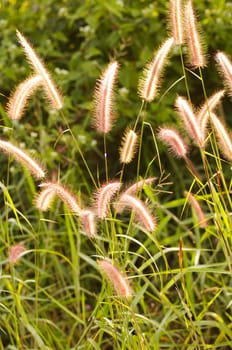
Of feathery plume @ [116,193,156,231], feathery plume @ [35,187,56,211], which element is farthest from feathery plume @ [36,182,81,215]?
feathery plume @ [116,193,156,231]

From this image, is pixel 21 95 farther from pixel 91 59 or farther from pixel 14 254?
pixel 91 59

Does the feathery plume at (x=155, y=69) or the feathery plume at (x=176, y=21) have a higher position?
the feathery plume at (x=176, y=21)

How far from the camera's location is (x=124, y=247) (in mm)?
2734

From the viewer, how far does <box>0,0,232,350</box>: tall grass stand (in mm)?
2494

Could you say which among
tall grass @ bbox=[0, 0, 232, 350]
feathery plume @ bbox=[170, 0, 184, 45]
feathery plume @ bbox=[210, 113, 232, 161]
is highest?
feathery plume @ bbox=[170, 0, 184, 45]

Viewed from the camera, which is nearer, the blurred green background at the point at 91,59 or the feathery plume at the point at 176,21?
the feathery plume at the point at 176,21

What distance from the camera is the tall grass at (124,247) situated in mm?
2494

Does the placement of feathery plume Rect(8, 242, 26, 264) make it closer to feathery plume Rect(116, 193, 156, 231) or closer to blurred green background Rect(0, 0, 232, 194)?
feathery plume Rect(116, 193, 156, 231)

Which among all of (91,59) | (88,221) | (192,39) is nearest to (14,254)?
(88,221)

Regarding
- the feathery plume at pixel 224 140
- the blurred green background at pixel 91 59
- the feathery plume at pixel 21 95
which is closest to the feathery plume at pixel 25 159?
the feathery plume at pixel 21 95

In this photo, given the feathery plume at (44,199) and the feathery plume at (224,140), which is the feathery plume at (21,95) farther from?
the feathery plume at (224,140)

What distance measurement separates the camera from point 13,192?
432 centimetres

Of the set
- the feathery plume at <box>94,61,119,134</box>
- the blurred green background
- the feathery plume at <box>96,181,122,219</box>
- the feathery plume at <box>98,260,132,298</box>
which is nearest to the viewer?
the feathery plume at <box>98,260,132,298</box>

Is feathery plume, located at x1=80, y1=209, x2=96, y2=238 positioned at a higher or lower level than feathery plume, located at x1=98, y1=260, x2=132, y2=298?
higher
